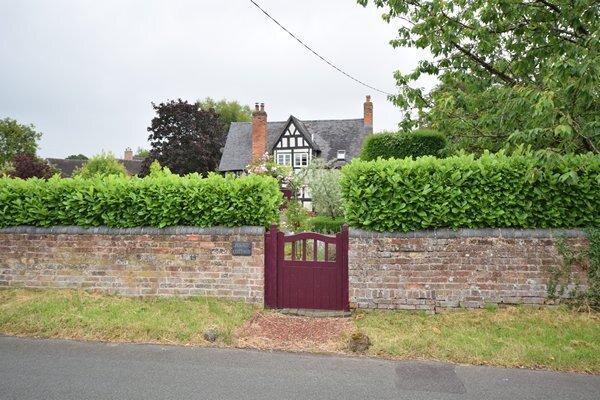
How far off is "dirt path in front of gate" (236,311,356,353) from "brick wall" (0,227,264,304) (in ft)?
2.26

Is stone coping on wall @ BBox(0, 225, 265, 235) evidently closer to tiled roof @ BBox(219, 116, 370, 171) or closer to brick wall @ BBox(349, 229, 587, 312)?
brick wall @ BBox(349, 229, 587, 312)

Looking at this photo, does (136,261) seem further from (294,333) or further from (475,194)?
(475,194)

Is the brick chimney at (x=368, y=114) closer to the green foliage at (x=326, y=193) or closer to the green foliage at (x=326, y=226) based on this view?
the green foliage at (x=326, y=193)

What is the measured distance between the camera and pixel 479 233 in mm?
6680

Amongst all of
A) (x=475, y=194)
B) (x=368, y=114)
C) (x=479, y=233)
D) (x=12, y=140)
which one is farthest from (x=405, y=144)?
(x=12, y=140)

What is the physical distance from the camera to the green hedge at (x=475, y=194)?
256 inches

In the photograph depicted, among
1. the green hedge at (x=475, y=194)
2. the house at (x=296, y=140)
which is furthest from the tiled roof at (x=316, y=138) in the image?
the green hedge at (x=475, y=194)

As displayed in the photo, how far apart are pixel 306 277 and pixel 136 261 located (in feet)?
10.6

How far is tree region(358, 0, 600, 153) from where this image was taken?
254 inches

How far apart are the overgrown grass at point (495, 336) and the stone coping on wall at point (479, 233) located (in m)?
1.23

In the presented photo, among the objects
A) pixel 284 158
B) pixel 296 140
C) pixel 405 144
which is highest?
pixel 296 140

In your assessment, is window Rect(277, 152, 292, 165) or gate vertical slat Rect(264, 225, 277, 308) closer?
gate vertical slat Rect(264, 225, 277, 308)

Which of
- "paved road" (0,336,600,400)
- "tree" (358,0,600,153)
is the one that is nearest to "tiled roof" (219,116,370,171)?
"tree" (358,0,600,153)

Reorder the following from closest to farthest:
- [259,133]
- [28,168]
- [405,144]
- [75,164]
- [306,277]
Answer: [306,277] < [405,144] < [28,168] < [259,133] < [75,164]
